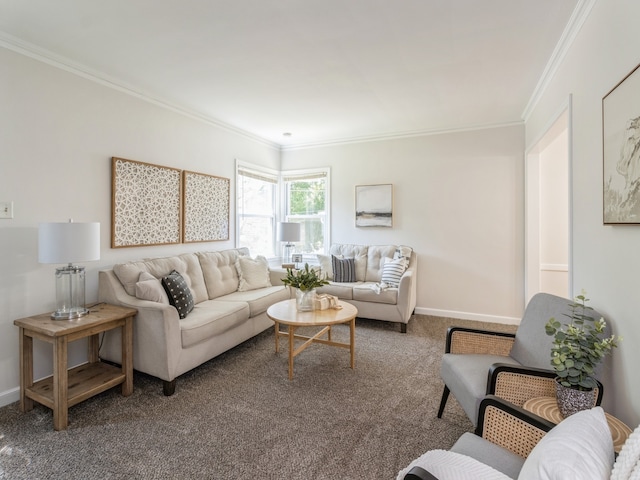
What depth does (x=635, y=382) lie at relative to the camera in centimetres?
149

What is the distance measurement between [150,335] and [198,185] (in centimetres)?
201

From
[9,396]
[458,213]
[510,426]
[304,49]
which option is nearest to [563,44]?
[304,49]

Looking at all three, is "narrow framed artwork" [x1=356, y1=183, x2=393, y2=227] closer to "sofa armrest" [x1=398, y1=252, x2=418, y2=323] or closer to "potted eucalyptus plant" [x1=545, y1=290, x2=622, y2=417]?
"sofa armrest" [x1=398, y1=252, x2=418, y2=323]

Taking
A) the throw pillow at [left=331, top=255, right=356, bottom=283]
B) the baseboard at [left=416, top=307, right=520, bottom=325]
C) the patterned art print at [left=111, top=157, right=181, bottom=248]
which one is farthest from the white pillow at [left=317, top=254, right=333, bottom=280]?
the patterned art print at [left=111, top=157, right=181, bottom=248]

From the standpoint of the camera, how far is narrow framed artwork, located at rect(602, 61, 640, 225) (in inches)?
56.9

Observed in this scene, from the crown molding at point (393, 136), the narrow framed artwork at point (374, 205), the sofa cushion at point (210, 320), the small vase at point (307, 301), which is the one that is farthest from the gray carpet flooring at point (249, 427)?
the crown molding at point (393, 136)

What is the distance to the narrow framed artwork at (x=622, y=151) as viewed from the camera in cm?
145

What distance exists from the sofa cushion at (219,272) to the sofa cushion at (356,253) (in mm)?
1522

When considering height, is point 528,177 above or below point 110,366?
above

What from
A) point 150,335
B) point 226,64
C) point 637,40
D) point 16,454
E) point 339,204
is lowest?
point 16,454

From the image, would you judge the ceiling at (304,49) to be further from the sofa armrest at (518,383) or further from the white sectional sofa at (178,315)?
the sofa armrest at (518,383)

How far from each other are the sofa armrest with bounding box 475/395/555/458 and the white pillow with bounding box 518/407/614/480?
27 cm

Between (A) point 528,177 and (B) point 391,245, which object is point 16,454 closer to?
(B) point 391,245

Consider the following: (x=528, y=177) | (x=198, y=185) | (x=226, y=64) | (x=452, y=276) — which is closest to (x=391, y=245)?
(x=452, y=276)
